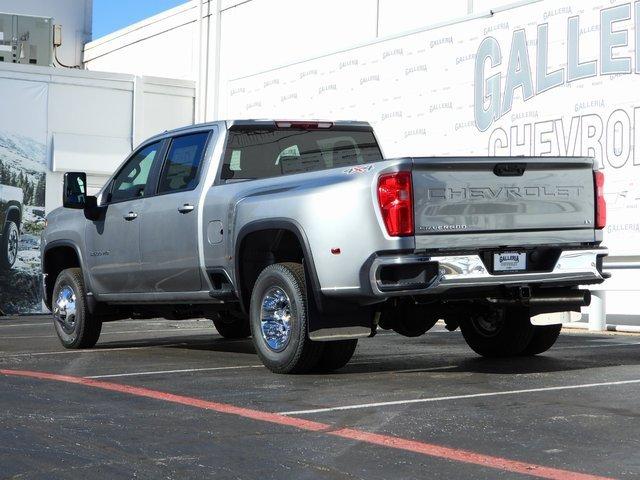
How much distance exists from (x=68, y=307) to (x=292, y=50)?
1281 centimetres

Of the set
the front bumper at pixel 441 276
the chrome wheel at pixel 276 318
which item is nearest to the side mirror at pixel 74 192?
the chrome wheel at pixel 276 318

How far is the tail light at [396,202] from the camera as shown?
7.97 metres

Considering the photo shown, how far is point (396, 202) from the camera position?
7980 mm

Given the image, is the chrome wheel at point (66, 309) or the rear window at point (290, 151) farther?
the chrome wheel at point (66, 309)

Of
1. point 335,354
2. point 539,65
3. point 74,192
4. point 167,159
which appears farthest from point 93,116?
point 335,354

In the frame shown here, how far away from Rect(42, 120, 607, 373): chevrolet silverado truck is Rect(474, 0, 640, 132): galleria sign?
529 centimetres

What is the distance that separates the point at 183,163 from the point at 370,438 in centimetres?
481

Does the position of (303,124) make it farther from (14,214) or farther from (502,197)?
(14,214)

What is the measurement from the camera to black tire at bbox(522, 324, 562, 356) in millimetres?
9812

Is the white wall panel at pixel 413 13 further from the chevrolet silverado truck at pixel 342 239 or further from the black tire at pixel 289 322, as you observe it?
the black tire at pixel 289 322

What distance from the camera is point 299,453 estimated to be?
18.2ft

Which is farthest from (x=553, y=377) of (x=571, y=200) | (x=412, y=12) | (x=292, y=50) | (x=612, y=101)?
(x=292, y=50)

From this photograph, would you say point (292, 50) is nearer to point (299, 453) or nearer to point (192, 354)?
point (192, 354)

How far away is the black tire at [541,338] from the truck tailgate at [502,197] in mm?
1297
